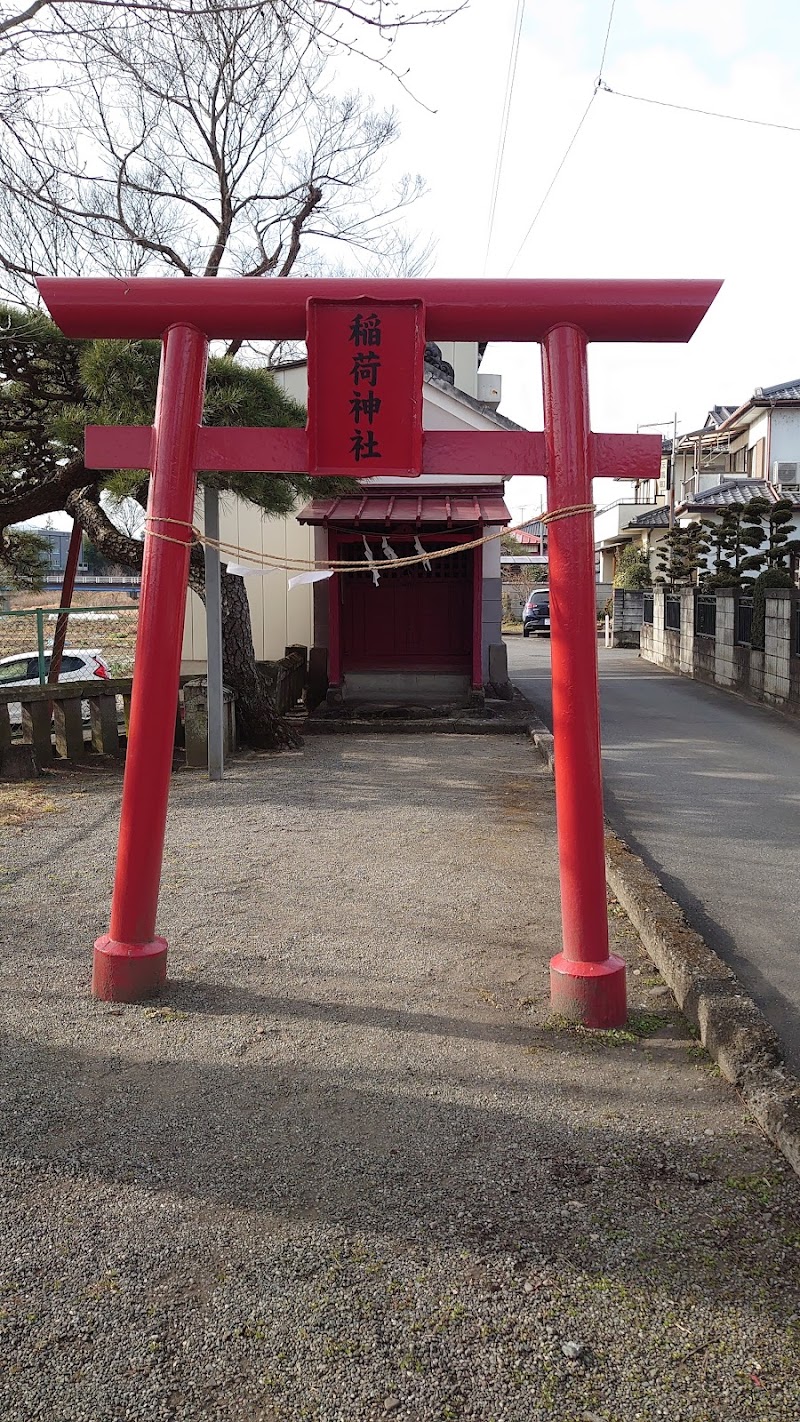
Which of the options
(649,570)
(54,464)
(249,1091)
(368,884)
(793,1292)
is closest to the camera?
(793,1292)

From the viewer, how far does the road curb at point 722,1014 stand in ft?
10.5

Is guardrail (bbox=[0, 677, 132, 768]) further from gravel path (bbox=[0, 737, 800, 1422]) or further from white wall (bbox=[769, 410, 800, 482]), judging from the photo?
white wall (bbox=[769, 410, 800, 482])

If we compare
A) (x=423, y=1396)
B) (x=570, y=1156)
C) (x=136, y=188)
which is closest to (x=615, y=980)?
(x=570, y=1156)

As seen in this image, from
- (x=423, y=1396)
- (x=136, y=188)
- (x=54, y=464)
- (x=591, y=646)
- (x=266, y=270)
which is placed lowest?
(x=423, y=1396)

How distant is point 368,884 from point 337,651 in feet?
30.5

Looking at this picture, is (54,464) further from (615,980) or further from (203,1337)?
(203,1337)

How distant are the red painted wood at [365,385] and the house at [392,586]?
30.4ft

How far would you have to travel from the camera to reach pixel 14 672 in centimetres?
1437

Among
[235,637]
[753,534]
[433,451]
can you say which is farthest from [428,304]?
[753,534]

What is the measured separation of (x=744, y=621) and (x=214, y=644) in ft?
36.0

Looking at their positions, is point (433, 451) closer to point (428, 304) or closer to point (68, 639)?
point (428, 304)

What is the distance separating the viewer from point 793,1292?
2496 mm

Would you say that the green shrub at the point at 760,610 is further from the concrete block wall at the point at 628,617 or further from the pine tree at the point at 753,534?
the concrete block wall at the point at 628,617

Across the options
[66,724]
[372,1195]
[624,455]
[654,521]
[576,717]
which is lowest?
[372,1195]
